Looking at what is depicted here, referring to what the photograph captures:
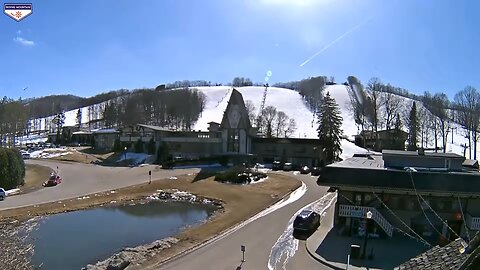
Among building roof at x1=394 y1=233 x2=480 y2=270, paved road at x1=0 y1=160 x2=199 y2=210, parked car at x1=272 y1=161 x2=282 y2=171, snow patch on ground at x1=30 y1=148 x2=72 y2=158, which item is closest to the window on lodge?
parked car at x1=272 y1=161 x2=282 y2=171

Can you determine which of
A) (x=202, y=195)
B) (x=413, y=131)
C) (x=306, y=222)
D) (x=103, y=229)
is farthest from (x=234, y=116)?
(x=306, y=222)

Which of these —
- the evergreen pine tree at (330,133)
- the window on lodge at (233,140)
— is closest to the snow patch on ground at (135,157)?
the window on lodge at (233,140)

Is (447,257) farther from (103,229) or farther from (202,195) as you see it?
(202,195)

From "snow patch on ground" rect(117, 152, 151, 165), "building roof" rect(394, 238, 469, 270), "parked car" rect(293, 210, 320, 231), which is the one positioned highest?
"building roof" rect(394, 238, 469, 270)

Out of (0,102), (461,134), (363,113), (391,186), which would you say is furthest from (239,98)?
(461,134)

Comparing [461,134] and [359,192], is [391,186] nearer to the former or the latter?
[359,192]

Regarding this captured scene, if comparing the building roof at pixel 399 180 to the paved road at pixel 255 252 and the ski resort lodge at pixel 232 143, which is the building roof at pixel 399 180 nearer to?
the paved road at pixel 255 252

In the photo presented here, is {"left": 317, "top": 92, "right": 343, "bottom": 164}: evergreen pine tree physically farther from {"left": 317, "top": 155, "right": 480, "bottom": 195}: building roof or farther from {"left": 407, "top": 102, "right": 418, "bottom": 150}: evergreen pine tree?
{"left": 317, "top": 155, "right": 480, "bottom": 195}: building roof
